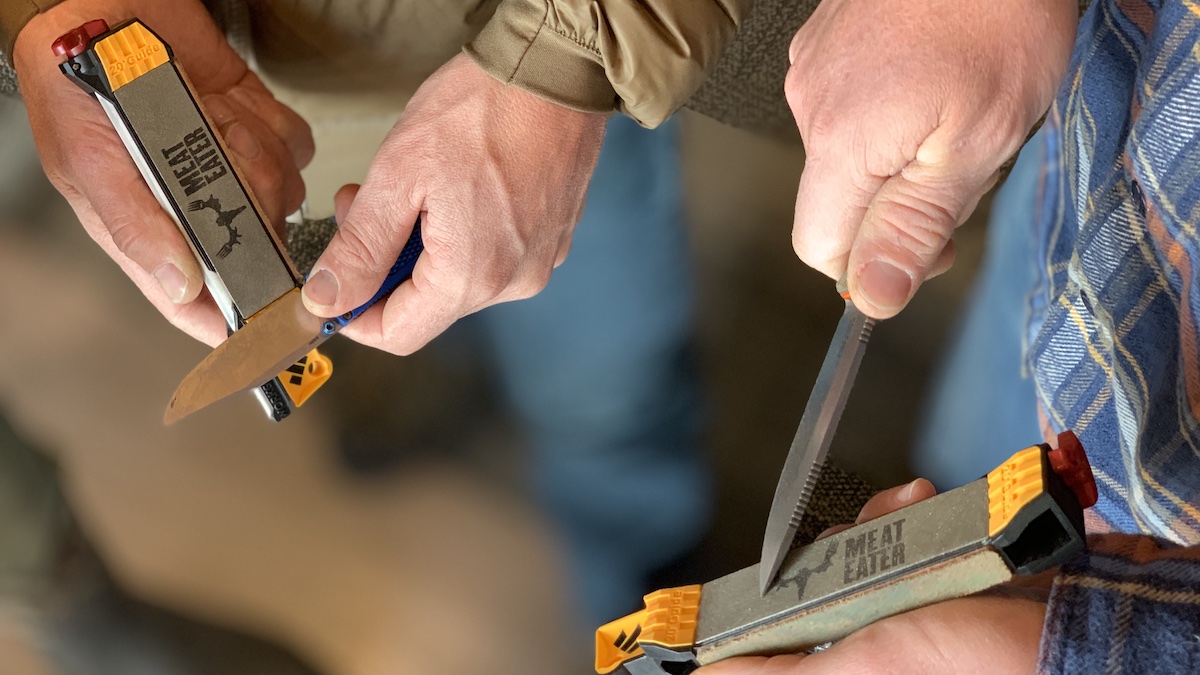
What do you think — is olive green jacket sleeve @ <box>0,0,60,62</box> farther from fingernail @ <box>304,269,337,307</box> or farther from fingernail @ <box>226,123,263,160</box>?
fingernail @ <box>304,269,337,307</box>

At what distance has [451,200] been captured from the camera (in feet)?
1.39

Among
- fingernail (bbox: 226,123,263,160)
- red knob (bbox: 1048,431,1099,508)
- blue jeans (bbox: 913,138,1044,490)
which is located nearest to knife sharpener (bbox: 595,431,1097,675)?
red knob (bbox: 1048,431,1099,508)

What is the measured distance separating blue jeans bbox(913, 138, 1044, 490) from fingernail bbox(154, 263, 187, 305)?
17.0 inches

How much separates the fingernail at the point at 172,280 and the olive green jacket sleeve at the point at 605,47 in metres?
0.17

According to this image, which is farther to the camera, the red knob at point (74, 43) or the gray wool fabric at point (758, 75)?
the gray wool fabric at point (758, 75)

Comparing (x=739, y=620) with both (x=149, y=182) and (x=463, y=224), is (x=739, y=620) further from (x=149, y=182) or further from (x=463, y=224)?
(x=149, y=182)

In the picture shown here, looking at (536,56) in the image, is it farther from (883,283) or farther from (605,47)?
(883,283)

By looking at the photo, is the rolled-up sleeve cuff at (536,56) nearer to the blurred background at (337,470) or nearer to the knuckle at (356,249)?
the knuckle at (356,249)

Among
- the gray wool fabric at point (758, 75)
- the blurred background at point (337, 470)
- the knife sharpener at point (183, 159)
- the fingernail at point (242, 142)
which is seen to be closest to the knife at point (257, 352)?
the knife sharpener at point (183, 159)

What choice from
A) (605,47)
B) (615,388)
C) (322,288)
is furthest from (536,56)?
(615,388)

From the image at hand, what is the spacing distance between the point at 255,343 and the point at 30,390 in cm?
37

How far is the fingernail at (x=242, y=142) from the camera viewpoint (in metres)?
0.49

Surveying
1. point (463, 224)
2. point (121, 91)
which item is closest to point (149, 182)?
point (121, 91)

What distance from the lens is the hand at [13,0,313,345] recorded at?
42cm
